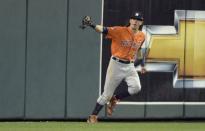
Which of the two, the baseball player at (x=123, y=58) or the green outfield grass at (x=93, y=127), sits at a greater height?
the baseball player at (x=123, y=58)

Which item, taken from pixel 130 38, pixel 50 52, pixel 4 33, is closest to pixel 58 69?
pixel 50 52

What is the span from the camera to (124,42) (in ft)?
37.9

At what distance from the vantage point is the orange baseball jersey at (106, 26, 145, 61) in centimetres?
1155

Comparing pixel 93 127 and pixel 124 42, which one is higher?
pixel 124 42

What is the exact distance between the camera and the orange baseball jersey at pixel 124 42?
455 inches

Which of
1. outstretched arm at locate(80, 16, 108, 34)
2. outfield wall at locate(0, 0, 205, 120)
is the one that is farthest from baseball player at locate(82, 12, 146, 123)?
outfield wall at locate(0, 0, 205, 120)

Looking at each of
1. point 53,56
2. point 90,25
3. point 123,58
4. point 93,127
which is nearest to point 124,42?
point 123,58

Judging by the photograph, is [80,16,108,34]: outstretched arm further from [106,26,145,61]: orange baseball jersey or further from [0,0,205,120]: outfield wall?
[0,0,205,120]: outfield wall

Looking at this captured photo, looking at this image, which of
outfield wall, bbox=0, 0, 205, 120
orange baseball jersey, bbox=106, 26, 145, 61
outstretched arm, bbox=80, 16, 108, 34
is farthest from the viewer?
outfield wall, bbox=0, 0, 205, 120

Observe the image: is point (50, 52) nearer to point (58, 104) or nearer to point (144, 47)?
point (58, 104)

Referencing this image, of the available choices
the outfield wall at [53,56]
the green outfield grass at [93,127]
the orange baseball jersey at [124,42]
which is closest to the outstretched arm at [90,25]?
the orange baseball jersey at [124,42]

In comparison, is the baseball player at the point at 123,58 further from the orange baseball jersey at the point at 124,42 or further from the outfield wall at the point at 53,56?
the outfield wall at the point at 53,56

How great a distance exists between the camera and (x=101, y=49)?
13344 millimetres

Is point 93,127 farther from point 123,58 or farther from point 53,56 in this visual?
point 53,56
